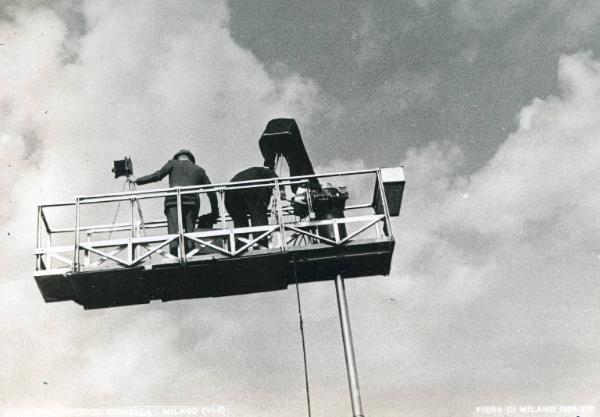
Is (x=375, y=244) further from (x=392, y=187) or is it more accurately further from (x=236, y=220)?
(x=236, y=220)

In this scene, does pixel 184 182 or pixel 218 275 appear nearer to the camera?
pixel 218 275

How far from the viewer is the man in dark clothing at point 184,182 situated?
14281 mm

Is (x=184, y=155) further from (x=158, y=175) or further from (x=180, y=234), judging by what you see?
(x=180, y=234)

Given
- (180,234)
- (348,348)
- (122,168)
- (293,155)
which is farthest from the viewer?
(293,155)

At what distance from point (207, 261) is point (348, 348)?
3.01 meters

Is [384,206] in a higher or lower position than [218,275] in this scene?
higher

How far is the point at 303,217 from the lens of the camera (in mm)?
15781

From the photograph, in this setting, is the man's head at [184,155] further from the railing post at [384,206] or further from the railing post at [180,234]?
the railing post at [384,206]

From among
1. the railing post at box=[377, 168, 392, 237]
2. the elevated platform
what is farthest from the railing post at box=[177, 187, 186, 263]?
the railing post at box=[377, 168, 392, 237]

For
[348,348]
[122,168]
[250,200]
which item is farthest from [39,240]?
[348,348]

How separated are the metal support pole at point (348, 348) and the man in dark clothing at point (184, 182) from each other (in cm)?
299

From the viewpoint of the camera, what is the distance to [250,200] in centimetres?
1497

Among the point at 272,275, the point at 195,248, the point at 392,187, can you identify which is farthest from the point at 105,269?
the point at 392,187

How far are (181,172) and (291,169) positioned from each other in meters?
2.91
